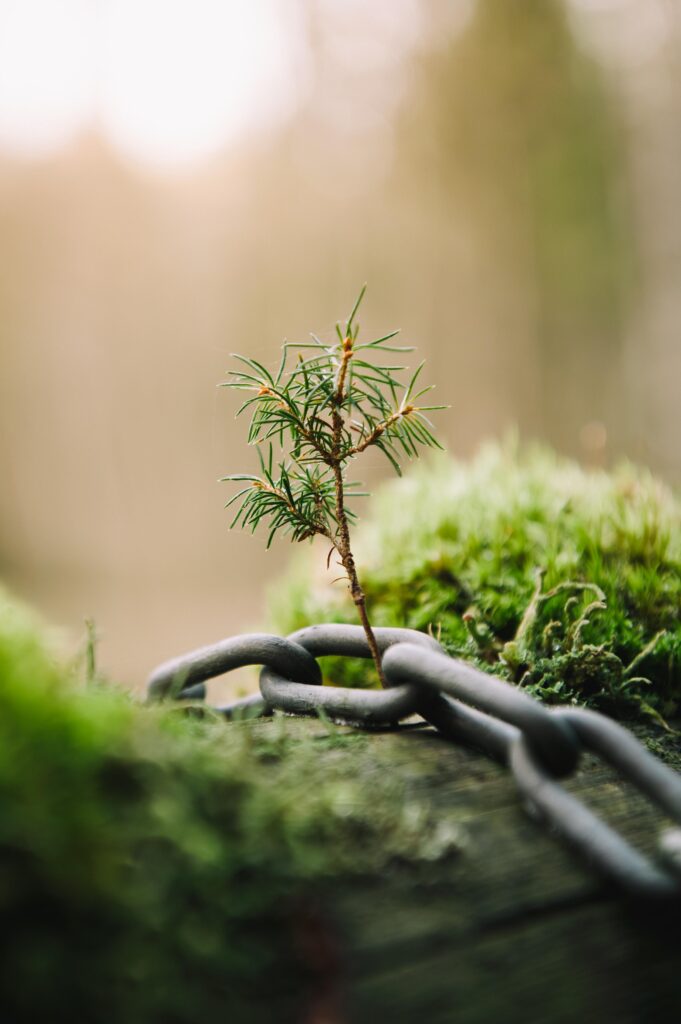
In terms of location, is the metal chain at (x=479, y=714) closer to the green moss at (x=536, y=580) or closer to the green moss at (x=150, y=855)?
the green moss at (x=150, y=855)

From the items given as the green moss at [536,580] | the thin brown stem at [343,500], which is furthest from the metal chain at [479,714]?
the green moss at [536,580]

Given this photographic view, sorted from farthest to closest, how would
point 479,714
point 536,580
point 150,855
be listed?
point 536,580, point 479,714, point 150,855

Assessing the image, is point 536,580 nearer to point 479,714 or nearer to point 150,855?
point 479,714

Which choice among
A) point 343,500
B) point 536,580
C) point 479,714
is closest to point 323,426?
A: point 343,500

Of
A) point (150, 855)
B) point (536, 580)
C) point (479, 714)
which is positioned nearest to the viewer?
point (150, 855)

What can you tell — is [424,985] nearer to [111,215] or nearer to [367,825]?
[367,825]

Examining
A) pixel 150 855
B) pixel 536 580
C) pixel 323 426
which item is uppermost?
pixel 323 426

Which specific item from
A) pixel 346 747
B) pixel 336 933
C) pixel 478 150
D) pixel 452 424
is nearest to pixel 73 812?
pixel 336 933
